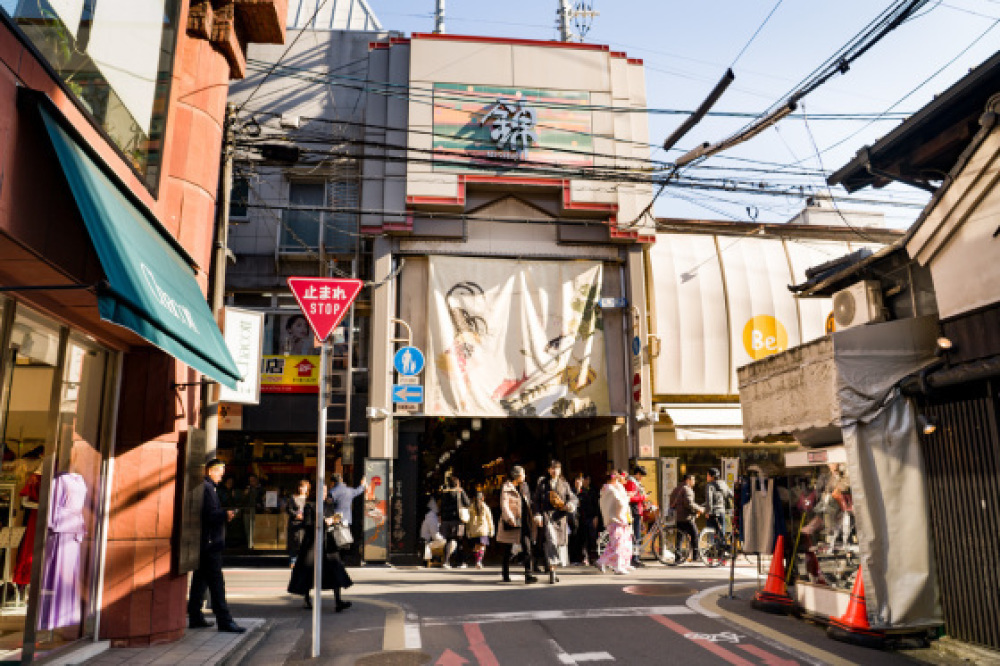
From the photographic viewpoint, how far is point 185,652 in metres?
7.03

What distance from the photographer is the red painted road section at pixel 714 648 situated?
6.65 m

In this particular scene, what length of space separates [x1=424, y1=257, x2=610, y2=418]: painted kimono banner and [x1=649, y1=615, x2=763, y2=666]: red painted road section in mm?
10544

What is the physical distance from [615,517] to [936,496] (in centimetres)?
704

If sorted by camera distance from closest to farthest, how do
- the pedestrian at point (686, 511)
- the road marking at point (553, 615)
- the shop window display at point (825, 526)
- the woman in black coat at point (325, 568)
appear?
the shop window display at point (825, 526)
the road marking at point (553, 615)
the woman in black coat at point (325, 568)
the pedestrian at point (686, 511)

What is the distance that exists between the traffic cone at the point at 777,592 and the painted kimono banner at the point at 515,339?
9951mm

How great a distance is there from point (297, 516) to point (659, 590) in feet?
18.6

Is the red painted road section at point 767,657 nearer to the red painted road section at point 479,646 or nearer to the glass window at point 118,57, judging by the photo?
the red painted road section at point 479,646

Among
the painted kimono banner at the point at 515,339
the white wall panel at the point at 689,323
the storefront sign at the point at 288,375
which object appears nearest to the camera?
the storefront sign at the point at 288,375

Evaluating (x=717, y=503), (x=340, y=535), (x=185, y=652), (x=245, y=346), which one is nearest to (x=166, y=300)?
(x=185, y=652)

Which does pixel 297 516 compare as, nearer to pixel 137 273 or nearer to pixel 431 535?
pixel 431 535

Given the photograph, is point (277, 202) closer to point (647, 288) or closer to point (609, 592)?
point (647, 288)

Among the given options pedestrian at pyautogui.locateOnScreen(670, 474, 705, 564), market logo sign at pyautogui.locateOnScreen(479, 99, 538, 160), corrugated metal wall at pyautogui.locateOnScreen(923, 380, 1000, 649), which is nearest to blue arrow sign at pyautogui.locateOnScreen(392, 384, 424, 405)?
pedestrian at pyautogui.locateOnScreen(670, 474, 705, 564)

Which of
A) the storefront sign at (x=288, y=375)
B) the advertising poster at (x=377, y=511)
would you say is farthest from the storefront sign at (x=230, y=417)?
the advertising poster at (x=377, y=511)

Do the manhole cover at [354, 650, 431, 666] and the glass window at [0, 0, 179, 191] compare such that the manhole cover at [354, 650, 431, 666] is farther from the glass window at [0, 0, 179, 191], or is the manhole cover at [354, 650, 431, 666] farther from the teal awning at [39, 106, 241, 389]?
the glass window at [0, 0, 179, 191]
